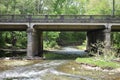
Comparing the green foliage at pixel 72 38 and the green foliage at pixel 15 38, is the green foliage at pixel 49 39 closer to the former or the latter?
the green foliage at pixel 15 38

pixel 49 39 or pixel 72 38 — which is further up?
pixel 49 39

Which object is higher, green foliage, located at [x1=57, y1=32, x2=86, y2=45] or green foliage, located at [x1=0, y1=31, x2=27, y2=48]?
green foliage, located at [x1=0, y1=31, x2=27, y2=48]

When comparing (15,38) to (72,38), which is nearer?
(15,38)

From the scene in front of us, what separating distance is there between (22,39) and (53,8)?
1710 centimetres

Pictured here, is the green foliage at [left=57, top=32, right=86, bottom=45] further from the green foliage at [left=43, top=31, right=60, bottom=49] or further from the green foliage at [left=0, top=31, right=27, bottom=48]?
the green foliage at [left=0, top=31, right=27, bottom=48]

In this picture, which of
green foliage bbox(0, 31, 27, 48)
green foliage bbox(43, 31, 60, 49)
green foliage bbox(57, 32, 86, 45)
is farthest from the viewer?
green foliage bbox(57, 32, 86, 45)

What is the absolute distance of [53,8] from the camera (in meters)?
67.3

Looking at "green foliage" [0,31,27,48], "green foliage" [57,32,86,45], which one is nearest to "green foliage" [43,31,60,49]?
"green foliage" [0,31,27,48]

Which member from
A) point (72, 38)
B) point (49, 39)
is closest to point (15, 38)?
point (49, 39)

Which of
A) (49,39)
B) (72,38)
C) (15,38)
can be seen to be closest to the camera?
(15,38)

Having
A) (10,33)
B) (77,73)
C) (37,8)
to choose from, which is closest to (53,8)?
(37,8)

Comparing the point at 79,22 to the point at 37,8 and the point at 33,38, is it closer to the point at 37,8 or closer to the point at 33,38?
the point at 33,38

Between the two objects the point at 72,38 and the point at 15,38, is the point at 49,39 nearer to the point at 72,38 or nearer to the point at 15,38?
the point at 15,38

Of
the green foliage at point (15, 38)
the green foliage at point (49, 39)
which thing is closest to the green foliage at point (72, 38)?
the green foliage at point (49, 39)
